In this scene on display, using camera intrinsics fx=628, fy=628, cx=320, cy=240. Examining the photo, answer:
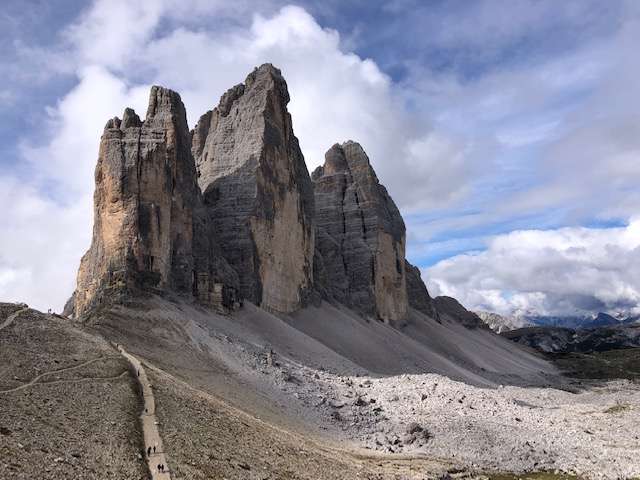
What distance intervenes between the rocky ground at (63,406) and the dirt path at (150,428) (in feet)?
1.42

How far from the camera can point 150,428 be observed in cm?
2434

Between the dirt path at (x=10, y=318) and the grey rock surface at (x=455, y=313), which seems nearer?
the dirt path at (x=10, y=318)

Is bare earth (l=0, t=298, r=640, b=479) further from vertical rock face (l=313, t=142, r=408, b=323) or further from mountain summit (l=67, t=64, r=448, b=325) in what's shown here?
vertical rock face (l=313, t=142, r=408, b=323)

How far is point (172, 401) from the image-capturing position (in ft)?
91.9

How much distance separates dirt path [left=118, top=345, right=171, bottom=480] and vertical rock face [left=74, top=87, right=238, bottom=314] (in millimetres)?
18750

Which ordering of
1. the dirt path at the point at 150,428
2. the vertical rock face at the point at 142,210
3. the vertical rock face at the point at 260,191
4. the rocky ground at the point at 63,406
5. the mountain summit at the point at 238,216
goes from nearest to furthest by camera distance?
the rocky ground at the point at 63,406
the dirt path at the point at 150,428
the vertical rock face at the point at 142,210
the mountain summit at the point at 238,216
the vertical rock face at the point at 260,191

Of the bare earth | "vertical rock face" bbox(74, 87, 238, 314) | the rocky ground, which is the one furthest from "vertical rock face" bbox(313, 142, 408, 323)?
the rocky ground

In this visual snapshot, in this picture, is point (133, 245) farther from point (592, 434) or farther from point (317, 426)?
point (592, 434)

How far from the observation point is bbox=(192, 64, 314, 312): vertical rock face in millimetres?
→ 68125

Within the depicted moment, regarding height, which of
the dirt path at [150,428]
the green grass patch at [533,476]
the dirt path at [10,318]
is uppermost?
the dirt path at [10,318]

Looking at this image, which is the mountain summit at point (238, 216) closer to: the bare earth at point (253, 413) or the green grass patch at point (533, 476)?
the bare earth at point (253, 413)

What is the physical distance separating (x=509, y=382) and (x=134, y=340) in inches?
2196

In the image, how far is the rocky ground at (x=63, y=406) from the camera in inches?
766

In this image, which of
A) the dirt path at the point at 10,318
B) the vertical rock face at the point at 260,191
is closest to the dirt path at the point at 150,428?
the dirt path at the point at 10,318
